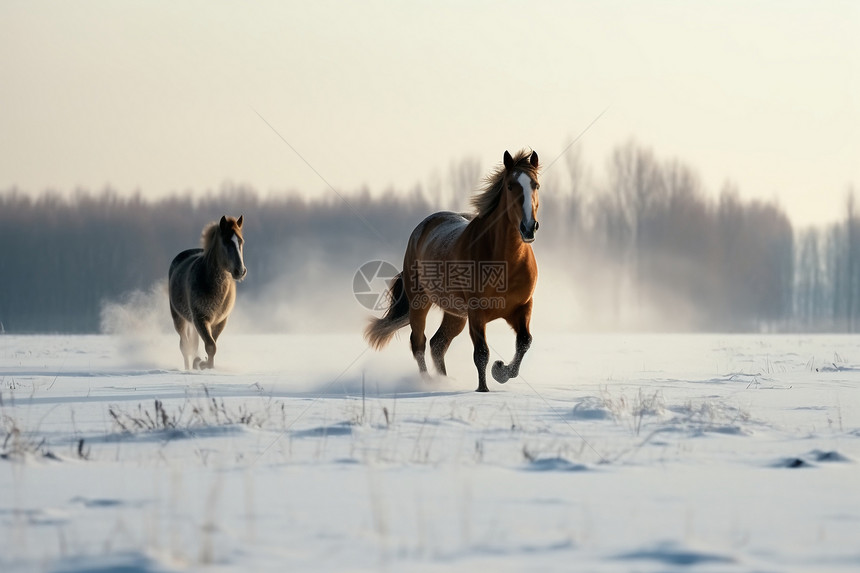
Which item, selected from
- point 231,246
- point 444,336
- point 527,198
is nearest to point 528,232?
point 527,198

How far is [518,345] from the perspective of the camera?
8867 mm

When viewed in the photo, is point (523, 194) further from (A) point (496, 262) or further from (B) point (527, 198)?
(A) point (496, 262)

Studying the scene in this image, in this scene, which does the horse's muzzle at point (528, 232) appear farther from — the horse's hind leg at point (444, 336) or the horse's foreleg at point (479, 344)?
the horse's hind leg at point (444, 336)

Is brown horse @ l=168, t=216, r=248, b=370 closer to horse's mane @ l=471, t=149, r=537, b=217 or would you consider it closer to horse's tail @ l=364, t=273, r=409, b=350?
horse's tail @ l=364, t=273, r=409, b=350

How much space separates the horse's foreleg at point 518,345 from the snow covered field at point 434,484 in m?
0.85

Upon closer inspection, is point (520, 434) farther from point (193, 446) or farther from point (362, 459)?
Answer: point (193, 446)

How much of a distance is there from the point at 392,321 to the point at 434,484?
778 cm

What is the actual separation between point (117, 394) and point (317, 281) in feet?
122

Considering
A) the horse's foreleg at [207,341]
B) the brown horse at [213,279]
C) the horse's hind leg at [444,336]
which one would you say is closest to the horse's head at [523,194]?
the horse's hind leg at [444,336]

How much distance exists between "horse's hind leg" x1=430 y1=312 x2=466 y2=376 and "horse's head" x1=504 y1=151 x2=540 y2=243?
2.16 m

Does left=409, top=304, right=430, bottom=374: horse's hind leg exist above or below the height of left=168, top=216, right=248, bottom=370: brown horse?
below

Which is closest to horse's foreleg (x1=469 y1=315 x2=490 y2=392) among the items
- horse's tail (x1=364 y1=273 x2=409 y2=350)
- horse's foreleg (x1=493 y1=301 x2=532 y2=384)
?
horse's foreleg (x1=493 y1=301 x2=532 y2=384)

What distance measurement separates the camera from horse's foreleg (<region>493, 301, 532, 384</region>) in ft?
29.0

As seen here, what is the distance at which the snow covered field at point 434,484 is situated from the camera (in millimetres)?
2857
